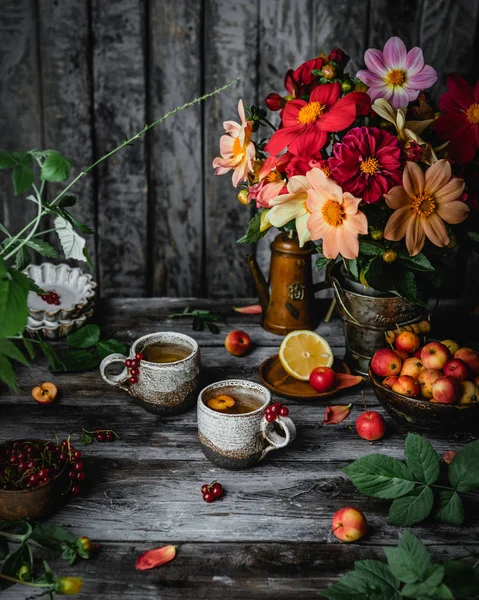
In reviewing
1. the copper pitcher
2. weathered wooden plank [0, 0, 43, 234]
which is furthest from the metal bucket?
weathered wooden plank [0, 0, 43, 234]

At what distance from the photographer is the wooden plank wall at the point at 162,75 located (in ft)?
6.02

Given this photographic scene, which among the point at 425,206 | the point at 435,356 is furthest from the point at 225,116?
the point at 435,356

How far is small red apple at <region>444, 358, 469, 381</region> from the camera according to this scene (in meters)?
1.20

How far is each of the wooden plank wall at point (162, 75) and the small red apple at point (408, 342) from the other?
79 cm

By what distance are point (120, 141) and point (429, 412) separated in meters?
1.22

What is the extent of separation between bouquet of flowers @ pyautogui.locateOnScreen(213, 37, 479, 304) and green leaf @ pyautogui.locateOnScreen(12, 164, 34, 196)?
1.44ft

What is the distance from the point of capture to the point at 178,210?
202 centimetres

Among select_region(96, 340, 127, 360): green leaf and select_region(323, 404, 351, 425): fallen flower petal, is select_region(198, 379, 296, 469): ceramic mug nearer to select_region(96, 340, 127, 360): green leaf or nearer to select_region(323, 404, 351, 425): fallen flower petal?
select_region(323, 404, 351, 425): fallen flower petal

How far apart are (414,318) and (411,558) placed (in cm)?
64

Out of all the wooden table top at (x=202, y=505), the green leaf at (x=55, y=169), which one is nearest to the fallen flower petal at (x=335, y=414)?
the wooden table top at (x=202, y=505)

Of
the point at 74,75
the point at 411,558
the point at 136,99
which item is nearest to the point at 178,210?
the point at 136,99

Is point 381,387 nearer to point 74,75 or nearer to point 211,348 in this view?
point 211,348

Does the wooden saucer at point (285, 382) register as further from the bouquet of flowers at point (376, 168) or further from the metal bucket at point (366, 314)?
the bouquet of flowers at point (376, 168)

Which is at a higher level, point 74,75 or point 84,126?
point 74,75
